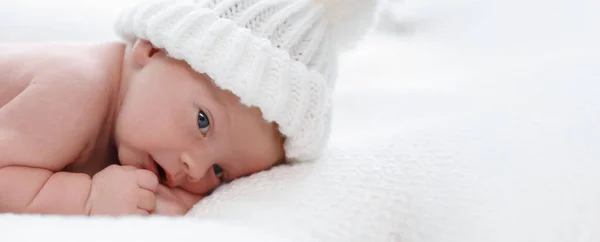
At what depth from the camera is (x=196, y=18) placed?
0.87 m

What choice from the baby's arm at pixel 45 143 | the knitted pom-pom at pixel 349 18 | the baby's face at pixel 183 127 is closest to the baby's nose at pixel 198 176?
the baby's face at pixel 183 127

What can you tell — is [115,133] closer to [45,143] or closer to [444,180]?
[45,143]

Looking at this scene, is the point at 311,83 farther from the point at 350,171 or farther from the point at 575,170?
the point at 575,170

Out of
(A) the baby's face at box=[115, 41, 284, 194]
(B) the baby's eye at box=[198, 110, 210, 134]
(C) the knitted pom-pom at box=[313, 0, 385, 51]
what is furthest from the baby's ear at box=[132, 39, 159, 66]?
(C) the knitted pom-pom at box=[313, 0, 385, 51]

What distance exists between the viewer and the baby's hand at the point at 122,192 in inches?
30.5

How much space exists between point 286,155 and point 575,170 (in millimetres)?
375

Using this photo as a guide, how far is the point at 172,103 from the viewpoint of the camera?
0.86 metres

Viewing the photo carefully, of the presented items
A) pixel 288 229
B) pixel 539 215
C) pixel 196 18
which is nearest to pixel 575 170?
pixel 539 215

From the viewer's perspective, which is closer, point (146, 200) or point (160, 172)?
point (146, 200)

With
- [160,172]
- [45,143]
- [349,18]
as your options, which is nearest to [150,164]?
[160,172]

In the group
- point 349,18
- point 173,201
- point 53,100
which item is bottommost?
point 173,201

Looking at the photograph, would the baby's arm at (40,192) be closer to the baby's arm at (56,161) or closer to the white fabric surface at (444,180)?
the baby's arm at (56,161)

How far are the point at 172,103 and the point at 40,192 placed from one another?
0.62 ft

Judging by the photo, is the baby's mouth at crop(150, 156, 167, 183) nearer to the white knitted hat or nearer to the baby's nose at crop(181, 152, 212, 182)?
the baby's nose at crop(181, 152, 212, 182)
